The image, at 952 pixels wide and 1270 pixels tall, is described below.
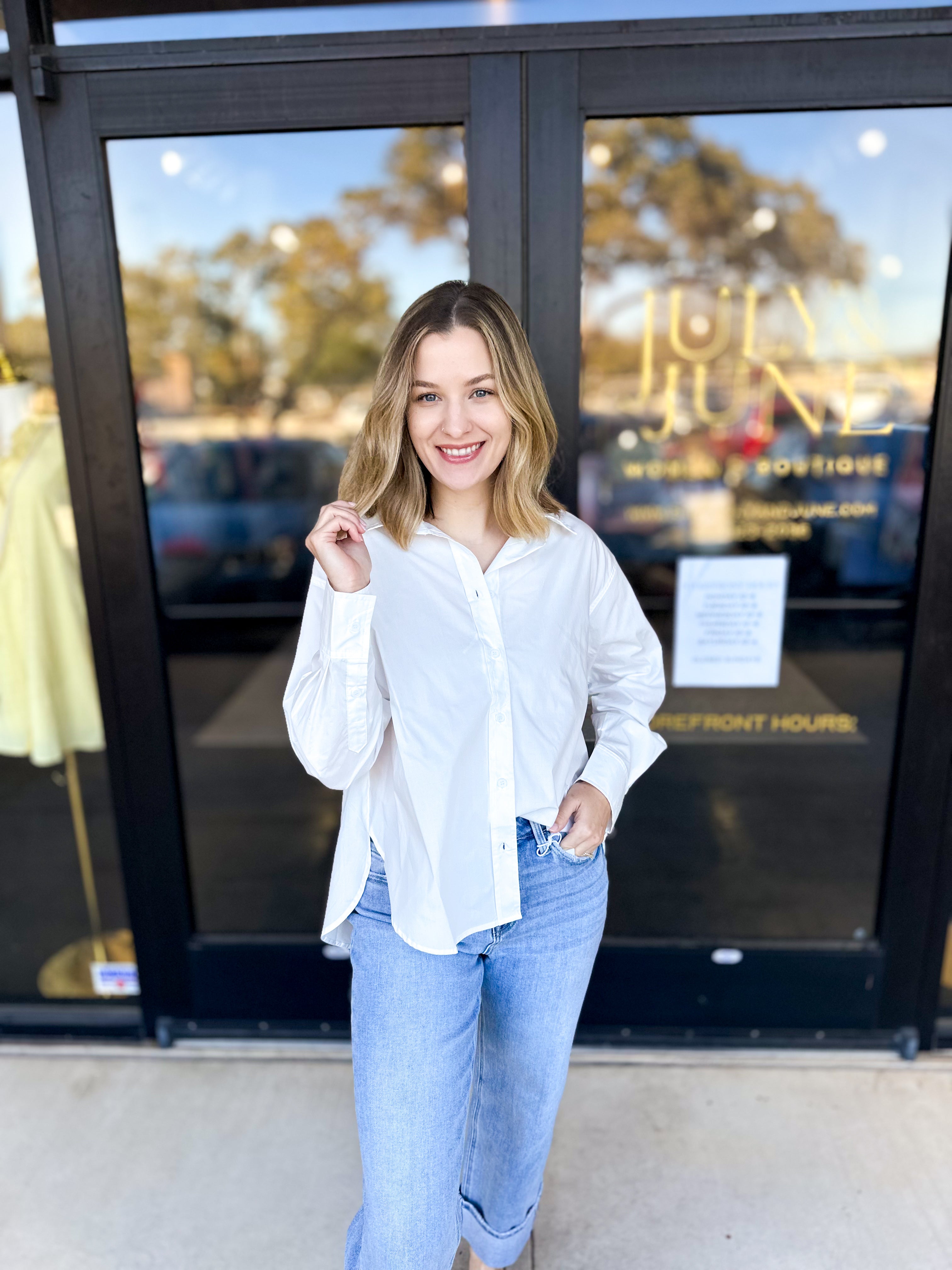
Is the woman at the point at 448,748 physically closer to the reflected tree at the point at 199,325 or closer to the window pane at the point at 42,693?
the window pane at the point at 42,693

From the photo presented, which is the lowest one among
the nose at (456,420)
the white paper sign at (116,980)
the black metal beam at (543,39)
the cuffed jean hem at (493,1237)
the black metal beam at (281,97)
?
the white paper sign at (116,980)

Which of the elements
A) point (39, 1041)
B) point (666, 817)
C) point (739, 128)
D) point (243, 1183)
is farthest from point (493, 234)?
point (739, 128)

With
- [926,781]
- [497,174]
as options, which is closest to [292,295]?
[497,174]

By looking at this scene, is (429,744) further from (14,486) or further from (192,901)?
(14,486)

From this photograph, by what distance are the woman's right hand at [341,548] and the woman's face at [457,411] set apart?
0.54ft

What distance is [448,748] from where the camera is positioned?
51.0 inches

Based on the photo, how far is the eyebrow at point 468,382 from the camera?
→ 49.3 inches

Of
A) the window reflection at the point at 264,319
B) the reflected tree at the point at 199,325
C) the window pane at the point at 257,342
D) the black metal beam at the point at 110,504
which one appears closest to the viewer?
the black metal beam at the point at 110,504

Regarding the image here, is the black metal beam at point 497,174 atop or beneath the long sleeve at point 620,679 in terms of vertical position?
atop

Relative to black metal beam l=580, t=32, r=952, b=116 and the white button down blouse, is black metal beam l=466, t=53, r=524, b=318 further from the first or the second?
the white button down blouse

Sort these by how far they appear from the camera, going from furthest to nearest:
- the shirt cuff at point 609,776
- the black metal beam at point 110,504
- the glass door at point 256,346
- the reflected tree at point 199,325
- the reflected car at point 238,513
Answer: the reflected tree at point 199,325 < the reflected car at point 238,513 < the glass door at point 256,346 < the black metal beam at point 110,504 < the shirt cuff at point 609,776

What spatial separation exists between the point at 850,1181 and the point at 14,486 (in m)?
2.44

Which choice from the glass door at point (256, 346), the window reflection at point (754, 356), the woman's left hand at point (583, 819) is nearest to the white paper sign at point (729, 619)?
the window reflection at point (754, 356)

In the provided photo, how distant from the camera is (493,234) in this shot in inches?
73.3
